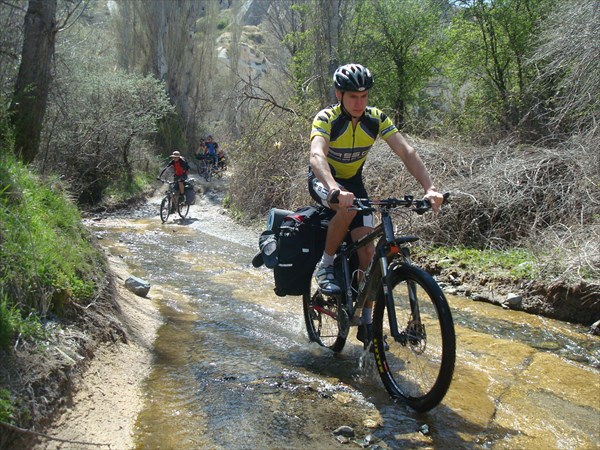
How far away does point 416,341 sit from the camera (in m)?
3.62

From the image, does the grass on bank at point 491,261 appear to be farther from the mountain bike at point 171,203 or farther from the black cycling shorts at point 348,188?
the mountain bike at point 171,203

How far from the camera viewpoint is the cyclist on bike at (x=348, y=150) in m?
4.09

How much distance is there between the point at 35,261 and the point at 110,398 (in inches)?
40.5

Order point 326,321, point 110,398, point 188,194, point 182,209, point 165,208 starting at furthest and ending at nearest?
point 182,209
point 188,194
point 165,208
point 326,321
point 110,398

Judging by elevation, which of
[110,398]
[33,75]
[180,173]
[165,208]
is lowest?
[110,398]

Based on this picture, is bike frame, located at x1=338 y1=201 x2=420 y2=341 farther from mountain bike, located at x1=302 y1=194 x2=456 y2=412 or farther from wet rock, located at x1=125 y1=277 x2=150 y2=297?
wet rock, located at x1=125 y1=277 x2=150 y2=297

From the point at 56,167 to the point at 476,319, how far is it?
11.5 meters

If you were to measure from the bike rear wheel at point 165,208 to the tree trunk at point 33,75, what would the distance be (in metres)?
7.53

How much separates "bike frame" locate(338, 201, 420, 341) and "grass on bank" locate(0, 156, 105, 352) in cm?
202

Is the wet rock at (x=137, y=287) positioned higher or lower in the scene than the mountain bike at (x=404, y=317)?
lower

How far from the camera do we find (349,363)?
4504mm

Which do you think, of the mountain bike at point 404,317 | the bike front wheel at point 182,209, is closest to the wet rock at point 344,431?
the mountain bike at point 404,317

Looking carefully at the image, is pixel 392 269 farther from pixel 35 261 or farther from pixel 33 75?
pixel 33 75

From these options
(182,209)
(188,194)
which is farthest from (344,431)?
(182,209)
